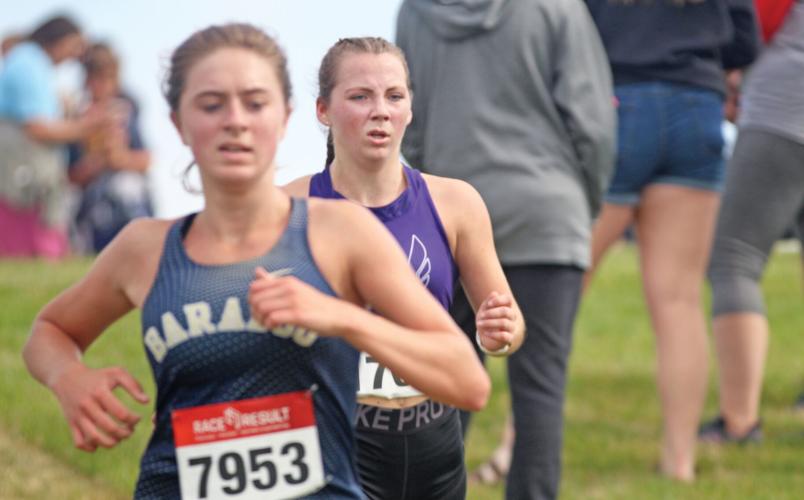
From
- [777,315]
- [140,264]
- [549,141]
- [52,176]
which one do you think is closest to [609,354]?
[777,315]

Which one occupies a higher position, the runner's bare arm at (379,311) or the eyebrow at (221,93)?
the eyebrow at (221,93)

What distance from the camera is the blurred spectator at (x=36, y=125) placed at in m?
10.9

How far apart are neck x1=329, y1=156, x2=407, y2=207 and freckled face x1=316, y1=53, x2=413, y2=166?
4cm

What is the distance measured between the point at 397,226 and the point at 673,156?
2286mm

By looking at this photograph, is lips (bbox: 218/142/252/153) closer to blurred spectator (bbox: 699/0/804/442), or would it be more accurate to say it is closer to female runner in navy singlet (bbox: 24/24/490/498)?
female runner in navy singlet (bbox: 24/24/490/498)

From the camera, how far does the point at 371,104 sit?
145 inches

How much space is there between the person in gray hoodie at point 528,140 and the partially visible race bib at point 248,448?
1934mm

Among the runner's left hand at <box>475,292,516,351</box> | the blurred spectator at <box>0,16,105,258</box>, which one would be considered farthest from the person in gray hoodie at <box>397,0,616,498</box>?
the blurred spectator at <box>0,16,105,258</box>

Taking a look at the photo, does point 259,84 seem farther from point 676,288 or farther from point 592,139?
point 676,288

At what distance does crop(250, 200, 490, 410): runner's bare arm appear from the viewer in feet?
8.54

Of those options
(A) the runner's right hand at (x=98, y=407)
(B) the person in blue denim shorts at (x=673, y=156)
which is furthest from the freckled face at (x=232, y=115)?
(B) the person in blue denim shorts at (x=673, y=156)

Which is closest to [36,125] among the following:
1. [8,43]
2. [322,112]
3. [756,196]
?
[8,43]

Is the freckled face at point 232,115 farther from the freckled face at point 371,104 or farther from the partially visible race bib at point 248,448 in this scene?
the freckled face at point 371,104

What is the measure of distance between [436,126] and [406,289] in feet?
6.59
